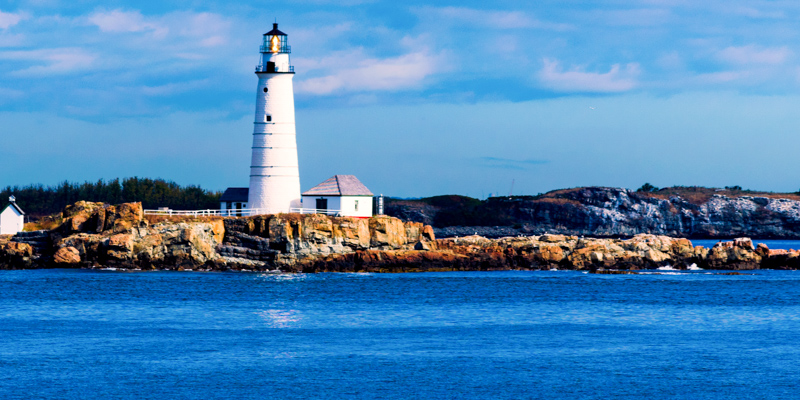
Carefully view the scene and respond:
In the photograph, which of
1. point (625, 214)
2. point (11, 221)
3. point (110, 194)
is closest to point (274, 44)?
point (11, 221)

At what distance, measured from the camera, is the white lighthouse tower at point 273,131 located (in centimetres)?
5094

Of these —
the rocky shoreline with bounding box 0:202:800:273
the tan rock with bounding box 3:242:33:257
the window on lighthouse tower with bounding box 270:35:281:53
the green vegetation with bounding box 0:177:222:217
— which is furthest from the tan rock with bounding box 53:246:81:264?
the green vegetation with bounding box 0:177:222:217

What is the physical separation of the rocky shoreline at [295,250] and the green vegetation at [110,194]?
1542 inches

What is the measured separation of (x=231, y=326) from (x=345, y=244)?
20506 mm

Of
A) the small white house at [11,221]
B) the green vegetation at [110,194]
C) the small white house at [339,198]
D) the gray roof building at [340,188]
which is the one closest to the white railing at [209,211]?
the small white house at [339,198]

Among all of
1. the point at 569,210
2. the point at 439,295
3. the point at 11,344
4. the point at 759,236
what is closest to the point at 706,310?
the point at 439,295

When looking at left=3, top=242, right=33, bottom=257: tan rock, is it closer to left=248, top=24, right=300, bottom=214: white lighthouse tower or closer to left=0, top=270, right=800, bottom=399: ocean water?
left=0, top=270, right=800, bottom=399: ocean water

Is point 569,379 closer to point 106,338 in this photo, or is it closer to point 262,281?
point 106,338

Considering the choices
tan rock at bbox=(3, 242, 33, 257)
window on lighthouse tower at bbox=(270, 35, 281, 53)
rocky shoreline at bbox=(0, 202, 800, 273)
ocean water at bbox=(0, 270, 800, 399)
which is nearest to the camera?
ocean water at bbox=(0, 270, 800, 399)

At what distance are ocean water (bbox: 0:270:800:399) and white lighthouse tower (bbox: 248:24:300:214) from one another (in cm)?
853

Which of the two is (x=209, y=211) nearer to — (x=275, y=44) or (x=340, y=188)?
(x=340, y=188)

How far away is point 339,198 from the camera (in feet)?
179

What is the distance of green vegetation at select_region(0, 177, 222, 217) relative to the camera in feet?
301

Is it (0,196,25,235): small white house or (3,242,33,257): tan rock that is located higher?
(0,196,25,235): small white house
